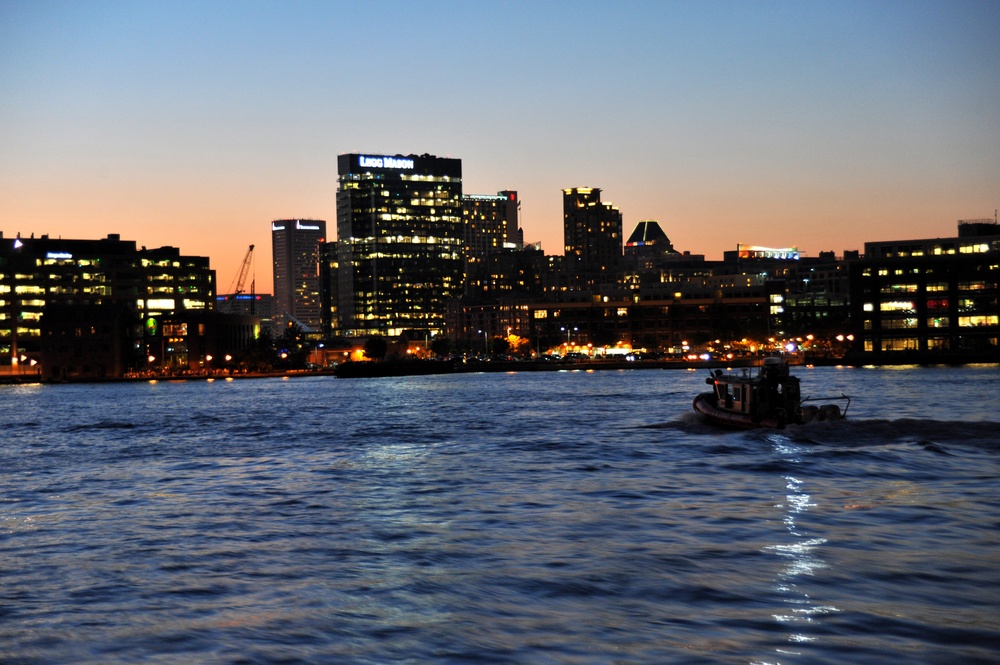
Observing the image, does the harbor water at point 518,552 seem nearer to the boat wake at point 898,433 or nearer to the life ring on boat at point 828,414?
the boat wake at point 898,433

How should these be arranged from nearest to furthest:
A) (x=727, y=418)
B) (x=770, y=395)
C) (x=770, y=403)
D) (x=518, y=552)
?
1. (x=518, y=552)
2. (x=770, y=403)
3. (x=770, y=395)
4. (x=727, y=418)

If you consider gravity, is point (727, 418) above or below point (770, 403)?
below

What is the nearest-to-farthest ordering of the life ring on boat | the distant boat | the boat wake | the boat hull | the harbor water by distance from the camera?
the harbor water
the boat wake
the boat hull
the distant boat
the life ring on boat

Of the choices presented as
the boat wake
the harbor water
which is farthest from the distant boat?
the harbor water

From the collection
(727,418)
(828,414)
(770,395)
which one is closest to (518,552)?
(770,395)

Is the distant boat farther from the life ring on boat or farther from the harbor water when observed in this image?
the harbor water

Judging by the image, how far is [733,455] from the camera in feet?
162

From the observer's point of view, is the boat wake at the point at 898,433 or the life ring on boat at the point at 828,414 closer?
the boat wake at the point at 898,433

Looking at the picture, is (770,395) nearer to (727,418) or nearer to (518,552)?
(727,418)

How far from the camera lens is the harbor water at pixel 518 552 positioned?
18.4 metres

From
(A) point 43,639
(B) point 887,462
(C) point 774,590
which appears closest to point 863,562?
(C) point 774,590

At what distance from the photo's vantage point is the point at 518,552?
2634 cm

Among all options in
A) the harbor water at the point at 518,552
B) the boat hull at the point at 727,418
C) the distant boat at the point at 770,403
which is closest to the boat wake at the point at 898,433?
the harbor water at the point at 518,552

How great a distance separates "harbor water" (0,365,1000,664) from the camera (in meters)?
18.4
